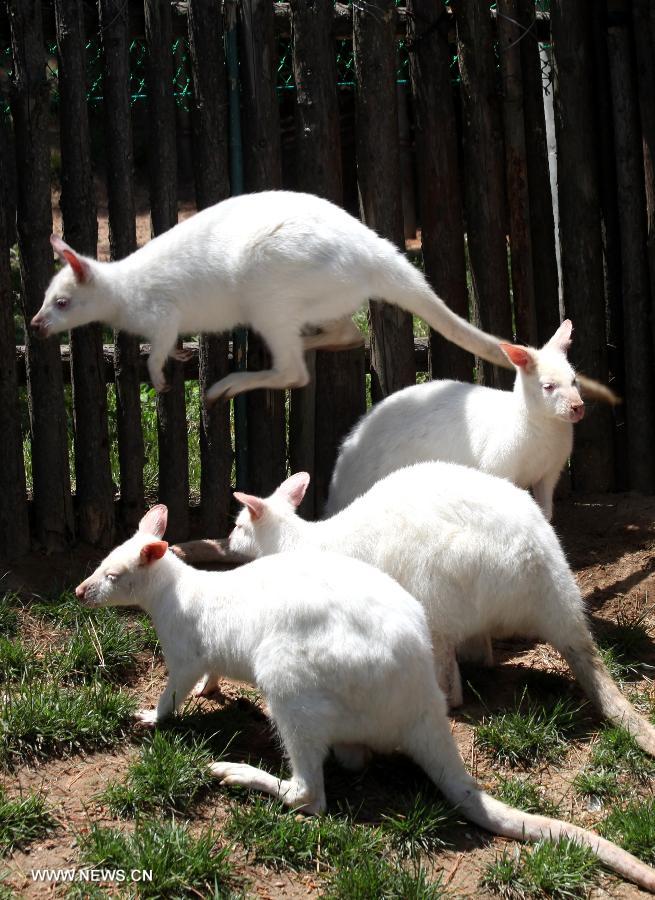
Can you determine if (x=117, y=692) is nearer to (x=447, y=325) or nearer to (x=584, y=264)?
(x=447, y=325)

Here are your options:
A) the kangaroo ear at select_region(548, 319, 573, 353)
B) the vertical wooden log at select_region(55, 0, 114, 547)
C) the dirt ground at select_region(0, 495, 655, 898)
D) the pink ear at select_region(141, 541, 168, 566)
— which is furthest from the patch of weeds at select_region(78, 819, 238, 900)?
the kangaroo ear at select_region(548, 319, 573, 353)

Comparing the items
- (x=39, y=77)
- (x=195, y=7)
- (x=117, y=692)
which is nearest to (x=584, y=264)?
(x=195, y=7)

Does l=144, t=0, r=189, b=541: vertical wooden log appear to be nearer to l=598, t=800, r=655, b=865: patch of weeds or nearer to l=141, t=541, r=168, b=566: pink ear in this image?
l=141, t=541, r=168, b=566: pink ear

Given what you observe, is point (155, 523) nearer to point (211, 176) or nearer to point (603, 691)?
point (603, 691)

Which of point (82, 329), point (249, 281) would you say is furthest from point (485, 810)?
point (82, 329)

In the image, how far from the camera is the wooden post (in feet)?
20.9

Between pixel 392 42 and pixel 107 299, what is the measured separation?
7.38 ft

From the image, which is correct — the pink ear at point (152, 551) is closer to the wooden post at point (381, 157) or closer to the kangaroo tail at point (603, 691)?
the kangaroo tail at point (603, 691)

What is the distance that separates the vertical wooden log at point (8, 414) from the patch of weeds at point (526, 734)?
9.24 feet

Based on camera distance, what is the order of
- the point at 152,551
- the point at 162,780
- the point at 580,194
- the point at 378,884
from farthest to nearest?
the point at 580,194
the point at 152,551
the point at 162,780
the point at 378,884

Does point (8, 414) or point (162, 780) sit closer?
point (162, 780)

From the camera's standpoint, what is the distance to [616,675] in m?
5.28

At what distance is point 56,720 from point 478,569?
1.88 meters

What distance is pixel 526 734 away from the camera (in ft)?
15.6
